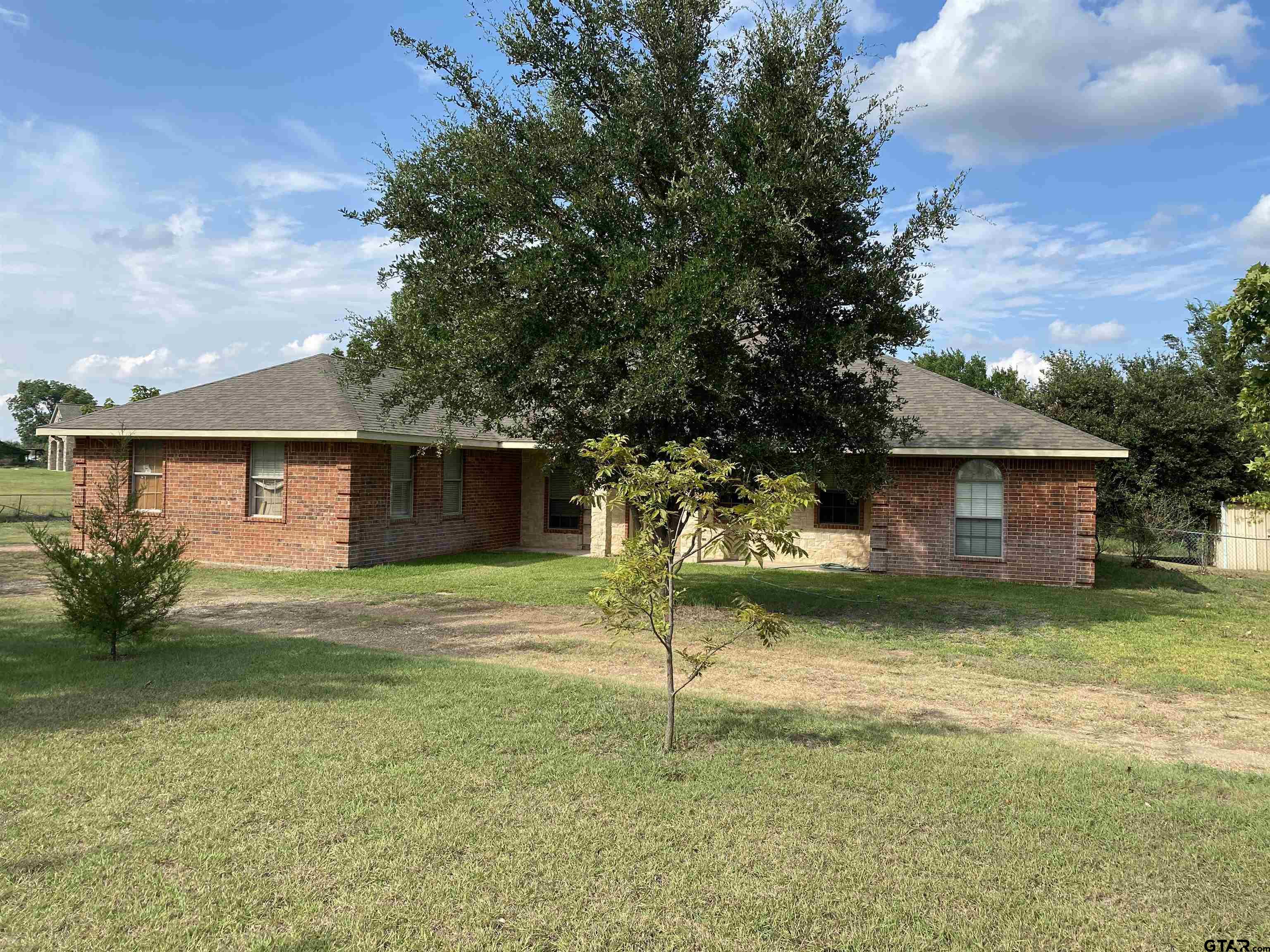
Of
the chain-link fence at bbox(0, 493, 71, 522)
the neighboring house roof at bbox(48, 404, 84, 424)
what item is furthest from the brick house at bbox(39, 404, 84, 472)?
the chain-link fence at bbox(0, 493, 71, 522)

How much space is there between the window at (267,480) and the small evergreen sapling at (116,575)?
8022 mm

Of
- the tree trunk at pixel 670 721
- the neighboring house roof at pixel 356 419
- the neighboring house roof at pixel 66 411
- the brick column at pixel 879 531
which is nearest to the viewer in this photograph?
the tree trunk at pixel 670 721

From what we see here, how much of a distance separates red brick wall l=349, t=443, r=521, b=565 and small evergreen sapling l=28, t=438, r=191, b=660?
293 inches

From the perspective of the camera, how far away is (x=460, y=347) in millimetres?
10961

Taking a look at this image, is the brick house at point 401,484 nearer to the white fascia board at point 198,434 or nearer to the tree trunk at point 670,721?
the white fascia board at point 198,434

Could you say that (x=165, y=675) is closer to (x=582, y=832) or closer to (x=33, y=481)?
(x=582, y=832)

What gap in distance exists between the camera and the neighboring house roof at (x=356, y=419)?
16281 millimetres

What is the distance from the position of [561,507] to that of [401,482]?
16.2ft

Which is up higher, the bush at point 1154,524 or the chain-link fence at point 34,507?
the bush at point 1154,524

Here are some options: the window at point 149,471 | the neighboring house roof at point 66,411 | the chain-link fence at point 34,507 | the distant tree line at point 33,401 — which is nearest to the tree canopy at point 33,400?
the distant tree line at point 33,401

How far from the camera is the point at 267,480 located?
57.1 ft

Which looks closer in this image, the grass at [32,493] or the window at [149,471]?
the window at [149,471]

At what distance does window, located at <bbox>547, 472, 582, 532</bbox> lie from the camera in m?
21.8

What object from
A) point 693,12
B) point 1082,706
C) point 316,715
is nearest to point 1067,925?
point 1082,706
